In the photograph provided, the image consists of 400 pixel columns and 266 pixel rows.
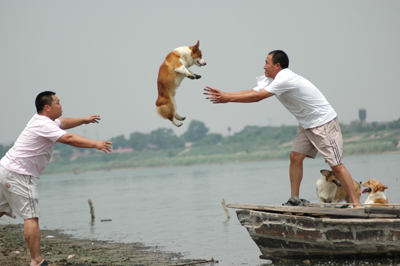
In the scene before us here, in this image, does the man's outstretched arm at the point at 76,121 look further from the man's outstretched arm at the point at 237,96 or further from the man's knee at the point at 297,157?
the man's knee at the point at 297,157

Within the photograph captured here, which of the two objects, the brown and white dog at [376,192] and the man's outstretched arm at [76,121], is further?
the brown and white dog at [376,192]

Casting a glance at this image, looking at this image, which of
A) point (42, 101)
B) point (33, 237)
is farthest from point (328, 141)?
point (33, 237)

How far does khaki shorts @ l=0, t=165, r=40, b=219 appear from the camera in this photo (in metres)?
6.15

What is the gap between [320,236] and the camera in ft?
24.2

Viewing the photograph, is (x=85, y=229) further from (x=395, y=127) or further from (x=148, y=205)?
(x=395, y=127)

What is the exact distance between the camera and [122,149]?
13175 centimetres

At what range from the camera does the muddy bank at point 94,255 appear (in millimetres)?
8836

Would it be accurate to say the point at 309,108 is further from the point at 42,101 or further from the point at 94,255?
the point at 94,255

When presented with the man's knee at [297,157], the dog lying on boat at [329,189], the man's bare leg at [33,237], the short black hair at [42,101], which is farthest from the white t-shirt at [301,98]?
the man's bare leg at [33,237]

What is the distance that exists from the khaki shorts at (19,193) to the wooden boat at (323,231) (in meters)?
3.49

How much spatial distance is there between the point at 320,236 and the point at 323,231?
4.8 inches

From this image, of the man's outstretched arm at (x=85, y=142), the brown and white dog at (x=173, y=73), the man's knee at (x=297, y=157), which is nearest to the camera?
the man's outstretched arm at (x=85, y=142)

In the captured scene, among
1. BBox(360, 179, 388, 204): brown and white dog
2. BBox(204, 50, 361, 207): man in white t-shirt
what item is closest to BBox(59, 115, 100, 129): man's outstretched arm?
BBox(204, 50, 361, 207): man in white t-shirt

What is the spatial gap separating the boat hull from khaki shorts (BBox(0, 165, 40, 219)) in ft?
11.7
